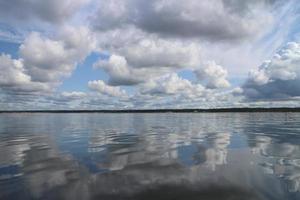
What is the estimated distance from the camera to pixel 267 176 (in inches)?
535

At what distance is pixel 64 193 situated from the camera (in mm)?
10977

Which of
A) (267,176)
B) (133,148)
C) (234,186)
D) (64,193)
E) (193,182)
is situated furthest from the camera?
(133,148)

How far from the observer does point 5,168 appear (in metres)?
15.7

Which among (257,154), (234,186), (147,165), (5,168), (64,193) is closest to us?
(64,193)

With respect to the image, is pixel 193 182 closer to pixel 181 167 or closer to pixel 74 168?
pixel 181 167

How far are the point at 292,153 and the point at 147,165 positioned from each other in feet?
35.9

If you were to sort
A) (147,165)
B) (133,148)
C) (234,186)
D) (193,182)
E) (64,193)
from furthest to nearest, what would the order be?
1. (133,148)
2. (147,165)
3. (193,182)
4. (234,186)
5. (64,193)

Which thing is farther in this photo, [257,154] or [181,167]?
[257,154]

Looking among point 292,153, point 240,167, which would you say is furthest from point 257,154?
point 240,167

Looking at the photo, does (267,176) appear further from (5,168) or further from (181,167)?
(5,168)

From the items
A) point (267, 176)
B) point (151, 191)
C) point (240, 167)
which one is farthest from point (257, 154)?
point (151, 191)

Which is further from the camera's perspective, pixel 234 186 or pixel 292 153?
pixel 292 153

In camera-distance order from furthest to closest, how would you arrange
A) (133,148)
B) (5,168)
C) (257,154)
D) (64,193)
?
(133,148), (257,154), (5,168), (64,193)

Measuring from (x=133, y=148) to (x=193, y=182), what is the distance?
11.9 meters
